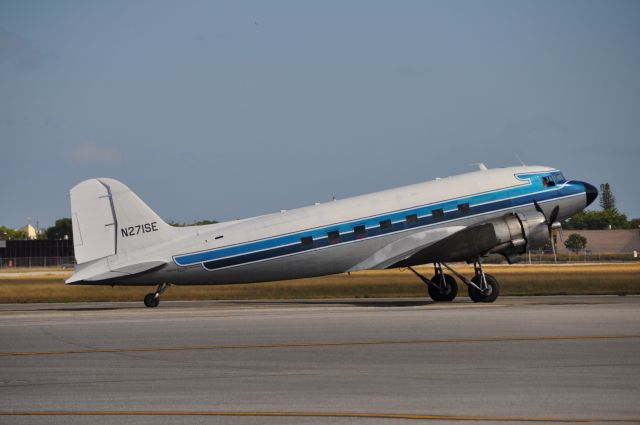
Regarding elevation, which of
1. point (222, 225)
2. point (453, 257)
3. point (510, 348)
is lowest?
point (510, 348)

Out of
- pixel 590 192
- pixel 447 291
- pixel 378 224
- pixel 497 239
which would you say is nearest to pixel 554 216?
pixel 590 192

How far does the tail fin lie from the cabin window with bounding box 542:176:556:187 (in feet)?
45.3

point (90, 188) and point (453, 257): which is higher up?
point (90, 188)

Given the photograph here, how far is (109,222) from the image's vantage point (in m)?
31.6

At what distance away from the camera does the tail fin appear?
31469mm

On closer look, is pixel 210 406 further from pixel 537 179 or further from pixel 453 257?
pixel 537 179

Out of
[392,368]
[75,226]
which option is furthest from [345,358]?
[75,226]

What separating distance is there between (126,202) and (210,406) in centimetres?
2061

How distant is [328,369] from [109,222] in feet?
57.7

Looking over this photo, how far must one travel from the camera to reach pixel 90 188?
3219 cm

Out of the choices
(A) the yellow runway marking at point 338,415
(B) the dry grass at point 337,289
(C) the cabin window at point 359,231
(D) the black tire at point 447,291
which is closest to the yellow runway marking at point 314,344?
(A) the yellow runway marking at point 338,415

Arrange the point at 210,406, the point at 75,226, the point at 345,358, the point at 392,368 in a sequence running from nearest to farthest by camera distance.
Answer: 1. the point at 210,406
2. the point at 392,368
3. the point at 345,358
4. the point at 75,226

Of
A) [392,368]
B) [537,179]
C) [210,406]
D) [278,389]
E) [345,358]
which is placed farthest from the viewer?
[537,179]

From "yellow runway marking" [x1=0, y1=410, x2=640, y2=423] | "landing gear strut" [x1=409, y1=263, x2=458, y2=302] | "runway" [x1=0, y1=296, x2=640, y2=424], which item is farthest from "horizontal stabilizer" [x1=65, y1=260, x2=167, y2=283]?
"yellow runway marking" [x1=0, y1=410, x2=640, y2=423]
